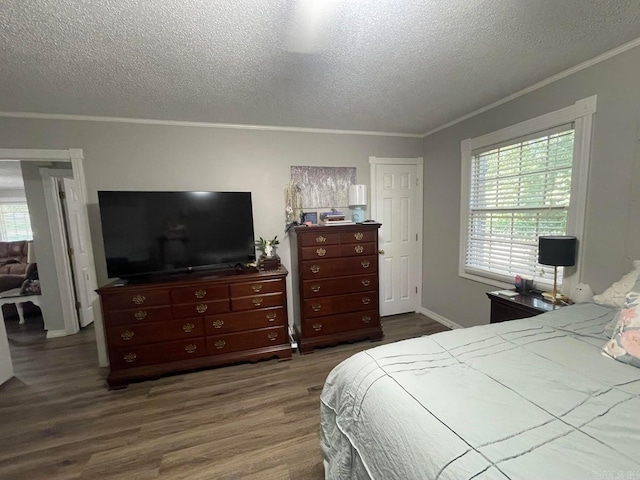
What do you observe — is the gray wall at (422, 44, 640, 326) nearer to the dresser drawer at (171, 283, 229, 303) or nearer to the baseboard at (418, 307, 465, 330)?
the baseboard at (418, 307, 465, 330)

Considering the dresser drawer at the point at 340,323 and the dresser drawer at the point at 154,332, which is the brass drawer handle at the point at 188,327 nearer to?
the dresser drawer at the point at 154,332

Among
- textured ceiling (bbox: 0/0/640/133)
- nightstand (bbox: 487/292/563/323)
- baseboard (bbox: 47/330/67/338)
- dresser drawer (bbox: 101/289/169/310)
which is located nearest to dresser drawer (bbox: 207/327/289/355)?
dresser drawer (bbox: 101/289/169/310)

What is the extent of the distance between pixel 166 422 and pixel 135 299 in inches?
40.5

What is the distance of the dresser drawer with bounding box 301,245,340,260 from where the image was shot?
2.72m

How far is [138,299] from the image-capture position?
2.32 metres

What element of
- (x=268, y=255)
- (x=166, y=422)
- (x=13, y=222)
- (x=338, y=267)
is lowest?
(x=166, y=422)

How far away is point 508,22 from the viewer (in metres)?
1.43

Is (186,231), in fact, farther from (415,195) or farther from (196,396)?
(415,195)

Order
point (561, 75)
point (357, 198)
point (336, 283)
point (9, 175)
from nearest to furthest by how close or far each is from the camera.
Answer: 1. point (561, 75)
2. point (336, 283)
3. point (357, 198)
4. point (9, 175)

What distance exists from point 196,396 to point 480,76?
337 cm

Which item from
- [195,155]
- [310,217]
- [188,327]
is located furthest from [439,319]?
[195,155]

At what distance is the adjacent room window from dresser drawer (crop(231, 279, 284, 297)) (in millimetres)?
7654

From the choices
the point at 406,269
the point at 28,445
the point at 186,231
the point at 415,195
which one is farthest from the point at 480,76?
the point at 28,445

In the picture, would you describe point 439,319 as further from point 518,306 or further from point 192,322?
point 192,322
